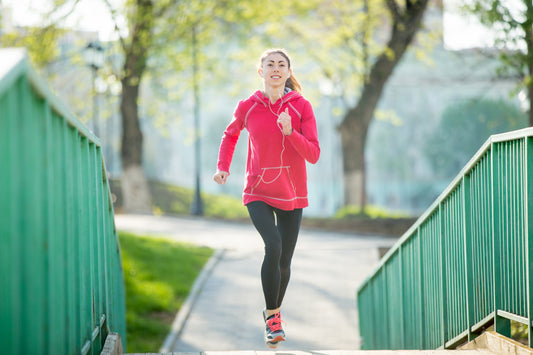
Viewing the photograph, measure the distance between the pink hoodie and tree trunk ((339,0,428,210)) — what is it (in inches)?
563

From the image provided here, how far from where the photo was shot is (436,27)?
892 inches

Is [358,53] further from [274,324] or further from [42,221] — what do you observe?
[42,221]

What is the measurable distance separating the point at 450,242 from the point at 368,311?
127 inches

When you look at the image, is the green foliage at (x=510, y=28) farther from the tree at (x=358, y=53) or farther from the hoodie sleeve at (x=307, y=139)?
the hoodie sleeve at (x=307, y=139)

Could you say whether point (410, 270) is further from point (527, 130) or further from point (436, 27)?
point (436, 27)

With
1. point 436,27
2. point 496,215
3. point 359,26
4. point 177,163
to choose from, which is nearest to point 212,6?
point 359,26

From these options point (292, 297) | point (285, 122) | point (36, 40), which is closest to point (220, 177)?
point (285, 122)

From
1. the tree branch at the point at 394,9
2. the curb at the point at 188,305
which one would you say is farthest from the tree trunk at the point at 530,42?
the curb at the point at 188,305

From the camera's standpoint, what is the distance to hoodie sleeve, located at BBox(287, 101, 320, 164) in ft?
13.3

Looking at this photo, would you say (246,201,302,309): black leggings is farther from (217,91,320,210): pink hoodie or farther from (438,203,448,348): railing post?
(438,203,448,348): railing post

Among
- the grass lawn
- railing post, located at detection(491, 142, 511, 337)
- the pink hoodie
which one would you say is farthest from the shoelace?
the grass lawn

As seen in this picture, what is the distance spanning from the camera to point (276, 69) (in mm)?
4242

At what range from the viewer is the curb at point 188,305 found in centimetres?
792

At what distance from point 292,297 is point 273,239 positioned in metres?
6.16
